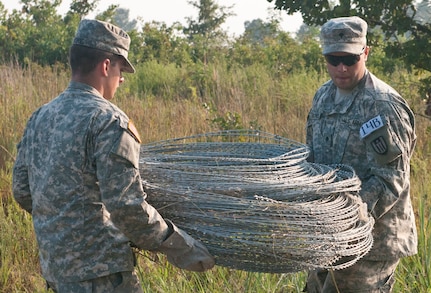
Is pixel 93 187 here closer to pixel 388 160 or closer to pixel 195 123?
pixel 388 160

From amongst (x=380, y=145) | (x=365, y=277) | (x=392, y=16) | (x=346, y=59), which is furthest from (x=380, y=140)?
(x=392, y=16)

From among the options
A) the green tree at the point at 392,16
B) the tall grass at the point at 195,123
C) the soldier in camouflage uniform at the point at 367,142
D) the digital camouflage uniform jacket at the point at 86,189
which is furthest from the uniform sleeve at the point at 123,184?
the green tree at the point at 392,16

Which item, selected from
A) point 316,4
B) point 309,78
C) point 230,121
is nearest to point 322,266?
point 316,4

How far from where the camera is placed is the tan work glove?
106 inches

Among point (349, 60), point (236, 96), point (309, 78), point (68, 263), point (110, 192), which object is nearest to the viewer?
point (110, 192)

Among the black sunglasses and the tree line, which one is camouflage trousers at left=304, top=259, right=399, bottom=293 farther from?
the tree line

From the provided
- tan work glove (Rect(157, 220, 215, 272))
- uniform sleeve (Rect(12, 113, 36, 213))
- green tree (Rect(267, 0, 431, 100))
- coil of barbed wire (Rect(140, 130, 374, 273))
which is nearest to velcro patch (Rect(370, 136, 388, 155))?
coil of barbed wire (Rect(140, 130, 374, 273))

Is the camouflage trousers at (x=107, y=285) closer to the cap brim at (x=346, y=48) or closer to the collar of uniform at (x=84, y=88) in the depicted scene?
the collar of uniform at (x=84, y=88)

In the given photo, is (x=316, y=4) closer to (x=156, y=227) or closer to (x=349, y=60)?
(x=349, y=60)

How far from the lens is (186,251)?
8.87 ft

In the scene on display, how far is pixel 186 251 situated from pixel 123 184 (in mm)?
366

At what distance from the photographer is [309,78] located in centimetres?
1108

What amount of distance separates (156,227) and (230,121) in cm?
480

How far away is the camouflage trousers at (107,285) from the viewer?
281cm
